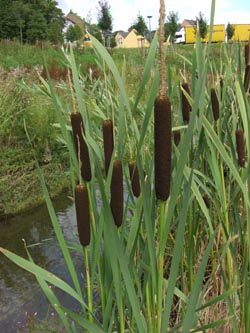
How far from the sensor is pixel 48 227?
166 inches

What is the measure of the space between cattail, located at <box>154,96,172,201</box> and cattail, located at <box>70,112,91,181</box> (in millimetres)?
214

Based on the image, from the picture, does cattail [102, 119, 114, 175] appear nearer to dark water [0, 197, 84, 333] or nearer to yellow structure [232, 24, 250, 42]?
yellow structure [232, 24, 250, 42]

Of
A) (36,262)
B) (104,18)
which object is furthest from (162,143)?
(104,18)

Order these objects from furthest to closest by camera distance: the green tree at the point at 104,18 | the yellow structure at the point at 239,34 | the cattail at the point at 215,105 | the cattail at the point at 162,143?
the green tree at the point at 104,18 < the yellow structure at the point at 239,34 < the cattail at the point at 215,105 < the cattail at the point at 162,143

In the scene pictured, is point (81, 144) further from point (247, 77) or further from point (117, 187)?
point (247, 77)

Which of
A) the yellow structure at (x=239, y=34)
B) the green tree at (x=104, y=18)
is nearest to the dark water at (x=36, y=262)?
the yellow structure at (x=239, y=34)

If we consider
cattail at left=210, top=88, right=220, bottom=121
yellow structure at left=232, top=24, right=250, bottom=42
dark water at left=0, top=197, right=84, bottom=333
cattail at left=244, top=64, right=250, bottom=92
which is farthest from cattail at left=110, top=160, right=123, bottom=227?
dark water at left=0, top=197, right=84, bottom=333

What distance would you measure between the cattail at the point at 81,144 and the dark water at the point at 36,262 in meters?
0.95

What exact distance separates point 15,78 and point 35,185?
157cm

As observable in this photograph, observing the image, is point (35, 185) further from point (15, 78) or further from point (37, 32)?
point (37, 32)

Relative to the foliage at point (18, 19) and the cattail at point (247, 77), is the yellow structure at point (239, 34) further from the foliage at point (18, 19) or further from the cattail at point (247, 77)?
the foliage at point (18, 19)

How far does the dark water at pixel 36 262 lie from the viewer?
2.70m

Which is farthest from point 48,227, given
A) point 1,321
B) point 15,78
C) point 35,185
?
point 15,78

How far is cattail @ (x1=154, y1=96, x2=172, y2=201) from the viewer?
68cm
